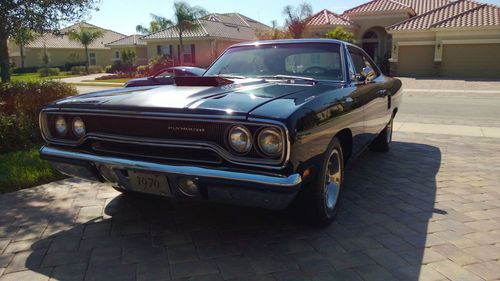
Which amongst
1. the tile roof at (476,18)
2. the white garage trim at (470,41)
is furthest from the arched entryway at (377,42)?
the white garage trim at (470,41)

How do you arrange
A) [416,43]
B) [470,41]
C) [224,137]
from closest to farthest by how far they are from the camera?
1. [224,137]
2. [470,41]
3. [416,43]

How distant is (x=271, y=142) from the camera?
8.63 feet

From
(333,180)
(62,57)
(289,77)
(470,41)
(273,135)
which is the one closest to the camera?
(273,135)

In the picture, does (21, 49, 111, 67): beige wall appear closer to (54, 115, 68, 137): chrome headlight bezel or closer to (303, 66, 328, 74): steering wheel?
(54, 115, 68, 137): chrome headlight bezel

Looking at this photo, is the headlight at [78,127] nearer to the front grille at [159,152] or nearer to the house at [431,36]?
the front grille at [159,152]

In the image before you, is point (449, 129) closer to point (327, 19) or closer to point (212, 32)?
point (327, 19)

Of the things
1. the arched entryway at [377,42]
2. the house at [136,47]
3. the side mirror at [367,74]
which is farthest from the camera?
the house at [136,47]

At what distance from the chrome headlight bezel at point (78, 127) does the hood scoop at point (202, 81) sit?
912 mm

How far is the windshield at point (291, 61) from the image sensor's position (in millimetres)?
4133

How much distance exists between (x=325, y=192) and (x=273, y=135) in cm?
96

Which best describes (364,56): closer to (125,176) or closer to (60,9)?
(125,176)

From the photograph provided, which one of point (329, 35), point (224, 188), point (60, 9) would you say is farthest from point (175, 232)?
point (329, 35)

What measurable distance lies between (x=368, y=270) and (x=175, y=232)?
152 centimetres

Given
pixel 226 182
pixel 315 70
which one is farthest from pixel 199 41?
pixel 226 182
